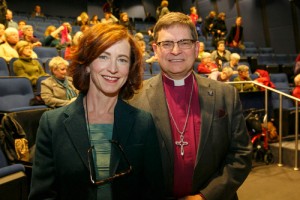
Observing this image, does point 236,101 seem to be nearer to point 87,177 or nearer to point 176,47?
point 176,47

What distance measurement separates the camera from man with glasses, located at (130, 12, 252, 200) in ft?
4.30

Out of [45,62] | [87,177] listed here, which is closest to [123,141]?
[87,177]

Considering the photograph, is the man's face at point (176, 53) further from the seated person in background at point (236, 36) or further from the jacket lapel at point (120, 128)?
the seated person in background at point (236, 36)

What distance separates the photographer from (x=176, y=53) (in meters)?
1.33

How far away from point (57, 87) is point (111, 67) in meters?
2.47

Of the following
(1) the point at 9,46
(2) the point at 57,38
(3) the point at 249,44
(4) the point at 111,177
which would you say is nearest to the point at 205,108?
(4) the point at 111,177

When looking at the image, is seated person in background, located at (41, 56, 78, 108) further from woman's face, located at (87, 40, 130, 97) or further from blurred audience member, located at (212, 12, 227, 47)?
blurred audience member, located at (212, 12, 227, 47)

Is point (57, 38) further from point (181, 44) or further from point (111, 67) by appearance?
point (111, 67)

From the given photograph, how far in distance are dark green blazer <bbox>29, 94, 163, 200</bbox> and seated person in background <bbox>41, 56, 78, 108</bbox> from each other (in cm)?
226

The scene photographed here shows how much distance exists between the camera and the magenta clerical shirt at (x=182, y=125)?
1.32m

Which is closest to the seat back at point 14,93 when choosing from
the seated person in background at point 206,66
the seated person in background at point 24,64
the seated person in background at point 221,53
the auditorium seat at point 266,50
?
the seated person in background at point 24,64

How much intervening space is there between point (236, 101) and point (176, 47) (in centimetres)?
40

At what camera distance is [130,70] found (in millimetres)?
1298

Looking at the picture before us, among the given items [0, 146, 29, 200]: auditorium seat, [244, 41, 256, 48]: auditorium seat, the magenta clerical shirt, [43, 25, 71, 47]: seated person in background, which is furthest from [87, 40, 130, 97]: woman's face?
[244, 41, 256, 48]: auditorium seat
